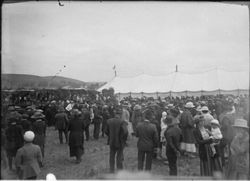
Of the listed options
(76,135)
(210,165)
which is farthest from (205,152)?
(76,135)

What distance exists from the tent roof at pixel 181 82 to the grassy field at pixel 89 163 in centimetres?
73

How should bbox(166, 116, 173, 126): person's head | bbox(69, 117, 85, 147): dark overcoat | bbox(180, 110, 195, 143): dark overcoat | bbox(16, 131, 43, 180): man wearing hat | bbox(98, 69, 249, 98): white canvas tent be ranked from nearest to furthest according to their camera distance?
bbox(16, 131, 43, 180): man wearing hat → bbox(98, 69, 249, 98): white canvas tent → bbox(69, 117, 85, 147): dark overcoat → bbox(180, 110, 195, 143): dark overcoat → bbox(166, 116, 173, 126): person's head

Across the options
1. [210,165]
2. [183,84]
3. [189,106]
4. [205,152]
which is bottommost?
[210,165]

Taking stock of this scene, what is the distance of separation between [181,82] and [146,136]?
2.74 feet

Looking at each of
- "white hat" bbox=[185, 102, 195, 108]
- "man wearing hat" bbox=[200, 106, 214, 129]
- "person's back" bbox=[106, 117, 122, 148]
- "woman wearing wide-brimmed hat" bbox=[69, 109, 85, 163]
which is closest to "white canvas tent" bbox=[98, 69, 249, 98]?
"white hat" bbox=[185, 102, 195, 108]

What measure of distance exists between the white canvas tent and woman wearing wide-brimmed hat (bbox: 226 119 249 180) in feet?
1.23

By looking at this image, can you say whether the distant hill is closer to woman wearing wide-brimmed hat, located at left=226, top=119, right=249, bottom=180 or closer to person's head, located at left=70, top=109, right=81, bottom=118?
person's head, located at left=70, top=109, right=81, bottom=118

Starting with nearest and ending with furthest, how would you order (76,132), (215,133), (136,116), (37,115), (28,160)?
(28,160) < (37,115) < (76,132) < (215,133) < (136,116)

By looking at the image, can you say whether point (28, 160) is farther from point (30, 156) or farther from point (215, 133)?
point (215, 133)

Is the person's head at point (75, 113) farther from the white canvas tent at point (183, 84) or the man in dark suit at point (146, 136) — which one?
the man in dark suit at point (146, 136)

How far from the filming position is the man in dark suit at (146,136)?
3.37 m

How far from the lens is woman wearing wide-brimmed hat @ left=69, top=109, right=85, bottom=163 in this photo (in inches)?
123

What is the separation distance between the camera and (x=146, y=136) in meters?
3.53

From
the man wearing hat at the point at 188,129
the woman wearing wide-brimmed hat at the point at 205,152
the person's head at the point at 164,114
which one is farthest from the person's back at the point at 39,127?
the woman wearing wide-brimmed hat at the point at 205,152
